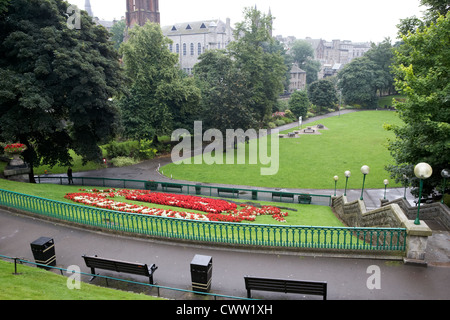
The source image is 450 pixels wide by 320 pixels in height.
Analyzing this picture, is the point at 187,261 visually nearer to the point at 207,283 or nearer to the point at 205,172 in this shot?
the point at 207,283

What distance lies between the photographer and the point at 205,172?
3141cm

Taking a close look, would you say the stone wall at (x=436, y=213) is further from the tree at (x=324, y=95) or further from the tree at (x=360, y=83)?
the tree at (x=360, y=83)

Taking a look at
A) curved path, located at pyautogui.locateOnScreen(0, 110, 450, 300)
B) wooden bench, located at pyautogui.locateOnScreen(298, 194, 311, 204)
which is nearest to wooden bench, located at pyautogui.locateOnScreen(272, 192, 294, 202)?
wooden bench, located at pyautogui.locateOnScreen(298, 194, 311, 204)

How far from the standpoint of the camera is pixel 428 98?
12867 millimetres

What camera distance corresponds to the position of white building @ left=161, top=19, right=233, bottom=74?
83125 mm

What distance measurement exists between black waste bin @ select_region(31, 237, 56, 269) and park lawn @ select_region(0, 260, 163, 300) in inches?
22.1

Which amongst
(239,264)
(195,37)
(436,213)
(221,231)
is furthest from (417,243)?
(195,37)

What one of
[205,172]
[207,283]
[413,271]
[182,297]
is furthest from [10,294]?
[205,172]

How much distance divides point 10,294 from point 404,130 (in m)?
16.0

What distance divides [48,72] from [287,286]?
62.6ft

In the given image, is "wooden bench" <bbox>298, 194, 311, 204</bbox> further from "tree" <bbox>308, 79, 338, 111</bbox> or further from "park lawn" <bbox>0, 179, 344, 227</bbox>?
"tree" <bbox>308, 79, 338, 111</bbox>

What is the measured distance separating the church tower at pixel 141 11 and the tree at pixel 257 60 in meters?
38.3

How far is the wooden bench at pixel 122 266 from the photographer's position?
29.0ft

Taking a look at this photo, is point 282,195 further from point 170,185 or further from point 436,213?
point 436,213
